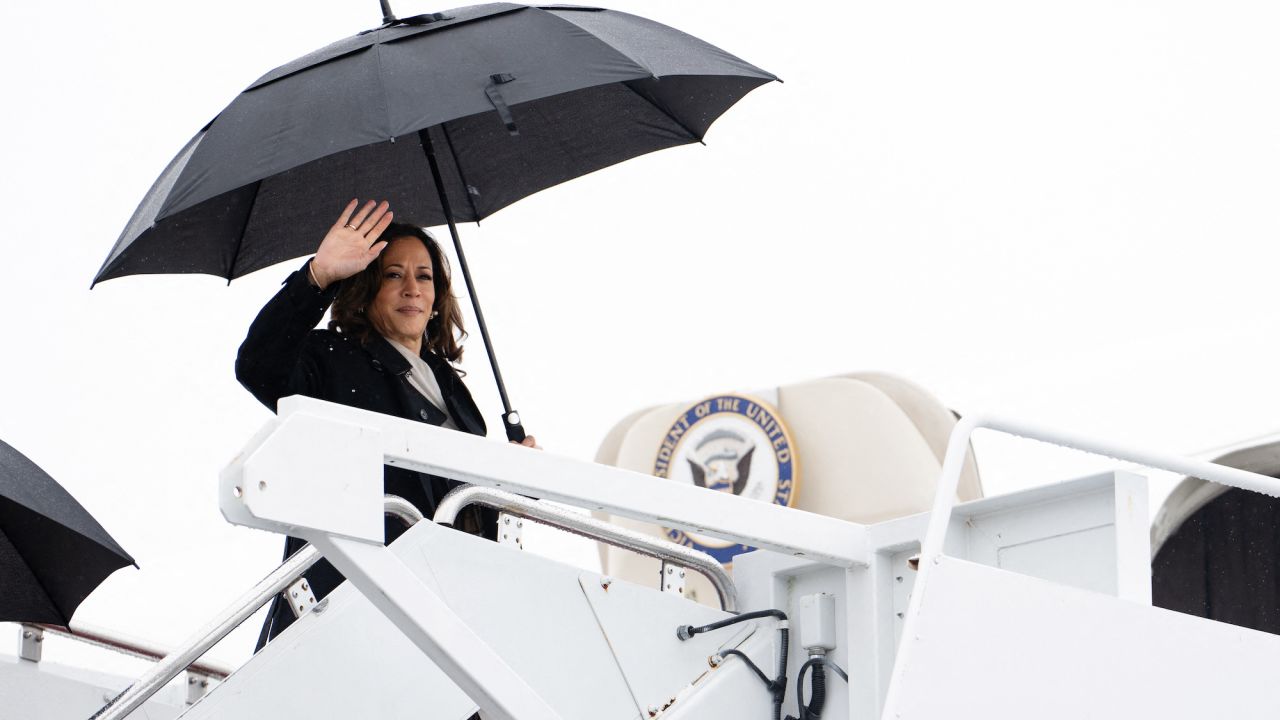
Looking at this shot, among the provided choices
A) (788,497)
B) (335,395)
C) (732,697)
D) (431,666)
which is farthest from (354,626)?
(788,497)

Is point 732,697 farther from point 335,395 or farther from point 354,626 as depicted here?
point 335,395

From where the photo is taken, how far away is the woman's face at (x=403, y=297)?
363 cm

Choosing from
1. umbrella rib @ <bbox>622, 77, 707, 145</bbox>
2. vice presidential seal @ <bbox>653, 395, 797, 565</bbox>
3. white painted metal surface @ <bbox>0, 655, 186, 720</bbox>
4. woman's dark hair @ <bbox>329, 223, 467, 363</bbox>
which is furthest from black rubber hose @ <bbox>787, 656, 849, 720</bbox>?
vice presidential seal @ <bbox>653, 395, 797, 565</bbox>

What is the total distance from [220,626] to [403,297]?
0.86 metres

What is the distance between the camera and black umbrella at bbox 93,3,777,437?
→ 3082 millimetres

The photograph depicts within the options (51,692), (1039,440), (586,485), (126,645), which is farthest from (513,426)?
(51,692)

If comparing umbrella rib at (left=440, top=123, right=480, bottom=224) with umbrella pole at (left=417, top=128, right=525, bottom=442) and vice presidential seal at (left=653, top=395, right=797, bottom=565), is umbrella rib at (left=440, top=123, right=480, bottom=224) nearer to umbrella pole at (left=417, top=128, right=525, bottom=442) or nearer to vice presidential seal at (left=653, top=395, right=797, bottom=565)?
umbrella pole at (left=417, top=128, right=525, bottom=442)

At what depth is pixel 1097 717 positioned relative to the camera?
252 cm

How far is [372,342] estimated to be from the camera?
353 cm

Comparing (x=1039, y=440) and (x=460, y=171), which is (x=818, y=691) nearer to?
(x=1039, y=440)

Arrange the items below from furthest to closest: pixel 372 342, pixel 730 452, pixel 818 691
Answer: pixel 730 452, pixel 372 342, pixel 818 691

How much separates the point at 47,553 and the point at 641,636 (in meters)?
1.96

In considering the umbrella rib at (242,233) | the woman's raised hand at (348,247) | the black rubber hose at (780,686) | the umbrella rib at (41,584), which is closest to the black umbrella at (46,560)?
the umbrella rib at (41,584)

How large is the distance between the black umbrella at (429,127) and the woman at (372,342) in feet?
0.42
